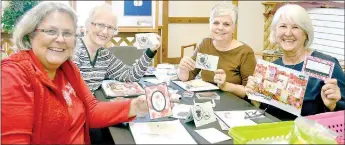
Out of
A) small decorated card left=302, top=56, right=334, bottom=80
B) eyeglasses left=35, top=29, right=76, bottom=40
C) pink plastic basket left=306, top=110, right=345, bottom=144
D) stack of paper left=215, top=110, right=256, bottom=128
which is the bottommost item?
stack of paper left=215, top=110, right=256, bottom=128

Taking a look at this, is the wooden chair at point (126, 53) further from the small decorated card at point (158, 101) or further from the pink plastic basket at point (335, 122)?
the pink plastic basket at point (335, 122)

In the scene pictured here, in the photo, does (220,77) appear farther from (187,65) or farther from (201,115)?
(201,115)

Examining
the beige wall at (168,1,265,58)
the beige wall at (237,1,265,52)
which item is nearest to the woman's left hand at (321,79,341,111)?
the beige wall at (168,1,265,58)

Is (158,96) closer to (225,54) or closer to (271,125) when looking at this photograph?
(271,125)

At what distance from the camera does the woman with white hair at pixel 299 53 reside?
1.93 meters

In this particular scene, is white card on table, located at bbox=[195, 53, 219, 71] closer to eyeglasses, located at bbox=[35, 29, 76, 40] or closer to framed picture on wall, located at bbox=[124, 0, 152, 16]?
eyeglasses, located at bbox=[35, 29, 76, 40]

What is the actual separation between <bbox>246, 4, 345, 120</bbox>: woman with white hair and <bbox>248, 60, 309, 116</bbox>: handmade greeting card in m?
0.07

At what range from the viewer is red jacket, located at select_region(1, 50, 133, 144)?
1.33m

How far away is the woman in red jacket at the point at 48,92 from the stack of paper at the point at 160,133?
0.36 ft

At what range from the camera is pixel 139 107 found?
1.69 metres

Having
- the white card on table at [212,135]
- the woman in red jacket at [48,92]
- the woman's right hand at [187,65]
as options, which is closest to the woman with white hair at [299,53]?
the white card on table at [212,135]

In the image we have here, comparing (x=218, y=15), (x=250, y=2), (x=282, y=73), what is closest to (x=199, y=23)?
(x=250, y=2)

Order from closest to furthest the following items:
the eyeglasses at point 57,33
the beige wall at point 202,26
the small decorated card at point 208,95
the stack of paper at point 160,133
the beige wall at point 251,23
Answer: the stack of paper at point 160,133 < the eyeglasses at point 57,33 < the small decorated card at point 208,95 < the beige wall at point 202,26 < the beige wall at point 251,23

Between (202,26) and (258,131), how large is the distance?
176 inches
